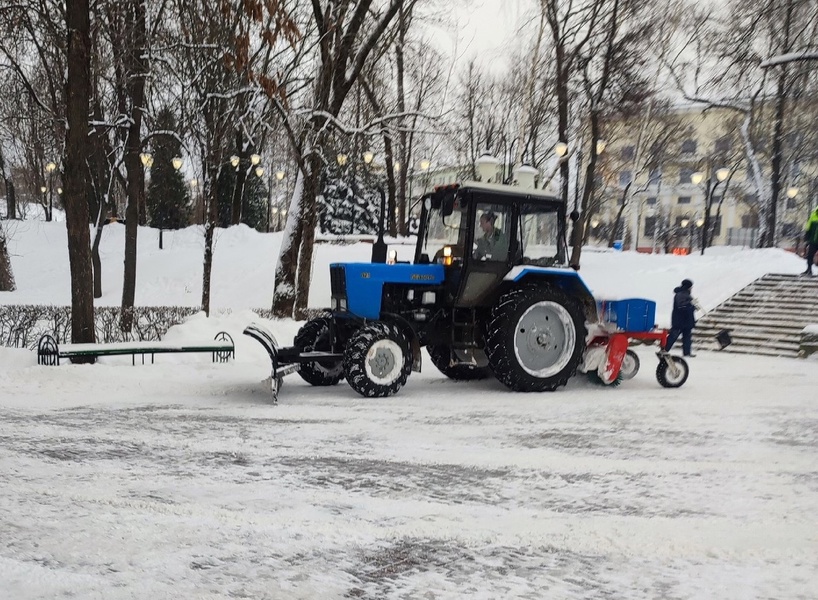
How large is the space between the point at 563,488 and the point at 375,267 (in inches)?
162

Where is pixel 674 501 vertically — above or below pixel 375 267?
below

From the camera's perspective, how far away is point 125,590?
2908 mm

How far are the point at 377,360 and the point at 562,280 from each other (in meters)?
2.76

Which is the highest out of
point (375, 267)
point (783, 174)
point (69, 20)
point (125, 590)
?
point (783, 174)

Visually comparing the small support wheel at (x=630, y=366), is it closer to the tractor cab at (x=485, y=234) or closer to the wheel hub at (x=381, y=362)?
the tractor cab at (x=485, y=234)

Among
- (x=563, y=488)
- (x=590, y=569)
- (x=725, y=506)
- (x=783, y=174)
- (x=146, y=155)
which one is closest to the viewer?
(x=590, y=569)

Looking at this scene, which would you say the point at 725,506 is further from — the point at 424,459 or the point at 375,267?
the point at 375,267

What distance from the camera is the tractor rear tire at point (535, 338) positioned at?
26.9 feet

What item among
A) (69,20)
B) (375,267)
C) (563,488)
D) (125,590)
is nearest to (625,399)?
(375,267)

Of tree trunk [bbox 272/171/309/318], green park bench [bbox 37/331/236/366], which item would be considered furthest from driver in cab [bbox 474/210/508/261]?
tree trunk [bbox 272/171/309/318]

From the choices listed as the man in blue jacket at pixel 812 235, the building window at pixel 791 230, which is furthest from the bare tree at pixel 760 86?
the building window at pixel 791 230

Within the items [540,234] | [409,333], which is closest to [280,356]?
[409,333]

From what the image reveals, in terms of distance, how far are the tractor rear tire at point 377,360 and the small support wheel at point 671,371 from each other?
3.36 meters

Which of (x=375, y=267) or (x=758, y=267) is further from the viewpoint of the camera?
(x=758, y=267)
